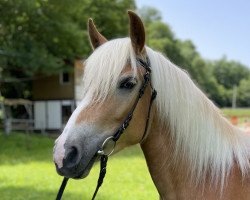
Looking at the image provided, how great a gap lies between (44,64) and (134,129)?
76.7 feet

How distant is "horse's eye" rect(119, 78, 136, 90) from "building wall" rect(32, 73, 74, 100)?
2927 centimetres

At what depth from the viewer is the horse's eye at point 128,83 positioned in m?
2.48

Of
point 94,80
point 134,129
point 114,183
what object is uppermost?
point 94,80

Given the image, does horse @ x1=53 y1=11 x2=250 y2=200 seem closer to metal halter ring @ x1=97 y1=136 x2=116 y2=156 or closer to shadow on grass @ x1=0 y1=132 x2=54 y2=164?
metal halter ring @ x1=97 y1=136 x2=116 y2=156

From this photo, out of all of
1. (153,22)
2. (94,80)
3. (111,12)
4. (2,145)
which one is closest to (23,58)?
(2,145)

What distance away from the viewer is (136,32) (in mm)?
2482

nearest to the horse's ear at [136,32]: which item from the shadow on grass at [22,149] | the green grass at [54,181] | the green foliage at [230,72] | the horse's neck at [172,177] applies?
the horse's neck at [172,177]

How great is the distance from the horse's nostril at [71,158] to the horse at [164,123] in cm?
10

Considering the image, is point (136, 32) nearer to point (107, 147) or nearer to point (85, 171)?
point (107, 147)

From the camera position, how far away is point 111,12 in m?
37.4

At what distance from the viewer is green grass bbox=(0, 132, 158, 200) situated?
9148mm

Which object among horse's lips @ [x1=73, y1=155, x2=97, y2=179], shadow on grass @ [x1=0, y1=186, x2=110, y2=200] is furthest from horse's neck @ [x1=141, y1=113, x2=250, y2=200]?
shadow on grass @ [x1=0, y1=186, x2=110, y2=200]

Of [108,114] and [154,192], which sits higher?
[108,114]

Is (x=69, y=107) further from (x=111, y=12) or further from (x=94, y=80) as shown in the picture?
(x=94, y=80)
